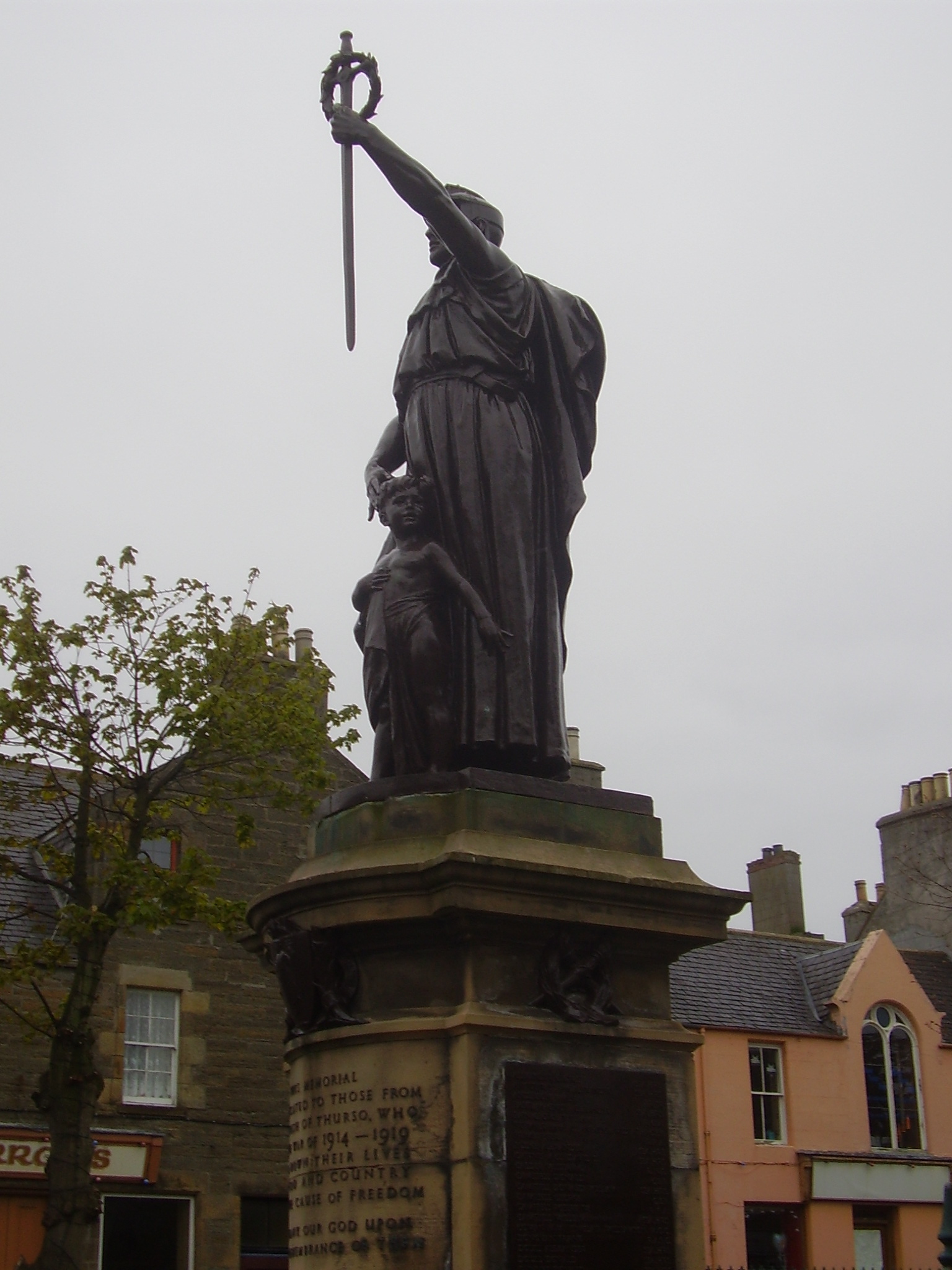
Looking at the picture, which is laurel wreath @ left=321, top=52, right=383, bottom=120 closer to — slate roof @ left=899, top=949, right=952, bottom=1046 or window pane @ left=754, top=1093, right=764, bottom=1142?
window pane @ left=754, top=1093, right=764, bottom=1142

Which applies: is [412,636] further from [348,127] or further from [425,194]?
[348,127]

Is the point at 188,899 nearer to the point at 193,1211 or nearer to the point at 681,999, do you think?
the point at 193,1211

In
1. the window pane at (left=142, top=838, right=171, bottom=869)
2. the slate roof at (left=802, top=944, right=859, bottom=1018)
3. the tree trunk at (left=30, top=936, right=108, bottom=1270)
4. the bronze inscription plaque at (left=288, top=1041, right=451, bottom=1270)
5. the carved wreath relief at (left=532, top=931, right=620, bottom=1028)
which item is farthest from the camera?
the slate roof at (left=802, top=944, right=859, bottom=1018)

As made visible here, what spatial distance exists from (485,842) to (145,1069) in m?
19.4

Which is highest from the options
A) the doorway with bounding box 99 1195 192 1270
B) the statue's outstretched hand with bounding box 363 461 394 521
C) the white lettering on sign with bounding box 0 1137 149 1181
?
the statue's outstretched hand with bounding box 363 461 394 521

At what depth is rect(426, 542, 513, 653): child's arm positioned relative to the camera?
8.62 meters

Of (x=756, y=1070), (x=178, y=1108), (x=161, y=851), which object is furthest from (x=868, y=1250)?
(x=161, y=851)

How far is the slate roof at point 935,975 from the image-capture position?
3239 centimetres

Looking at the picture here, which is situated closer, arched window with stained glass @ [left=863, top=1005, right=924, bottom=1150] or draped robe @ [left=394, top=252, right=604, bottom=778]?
draped robe @ [left=394, top=252, right=604, bottom=778]

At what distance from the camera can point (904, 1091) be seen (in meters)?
30.5

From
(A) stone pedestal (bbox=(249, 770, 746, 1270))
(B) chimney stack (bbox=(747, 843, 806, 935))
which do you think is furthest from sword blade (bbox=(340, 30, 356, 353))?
(B) chimney stack (bbox=(747, 843, 806, 935))

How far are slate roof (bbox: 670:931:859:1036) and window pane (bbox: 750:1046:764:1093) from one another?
487 millimetres

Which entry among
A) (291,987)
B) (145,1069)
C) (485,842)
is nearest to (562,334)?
(485,842)

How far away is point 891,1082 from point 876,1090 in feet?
1.26
